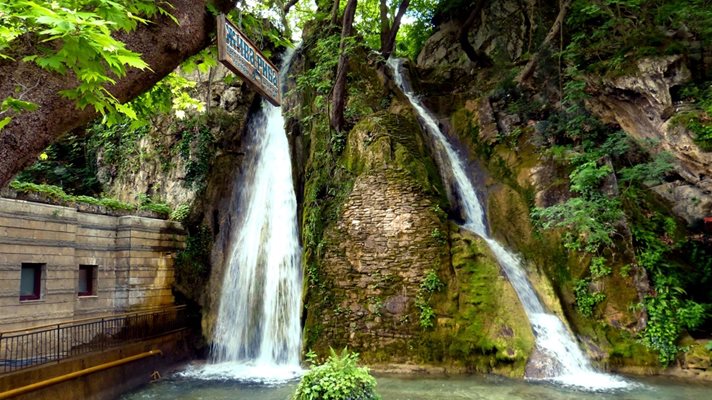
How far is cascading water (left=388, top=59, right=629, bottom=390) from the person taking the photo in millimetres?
8570

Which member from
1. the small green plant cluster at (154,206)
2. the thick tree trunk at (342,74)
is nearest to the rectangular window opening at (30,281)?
the small green plant cluster at (154,206)

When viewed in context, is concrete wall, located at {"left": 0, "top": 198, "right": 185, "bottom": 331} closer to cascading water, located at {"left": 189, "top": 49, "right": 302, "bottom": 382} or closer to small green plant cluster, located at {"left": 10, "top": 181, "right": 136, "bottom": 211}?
small green plant cluster, located at {"left": 10, "top": 181, "right": 136, "bottom": 211}

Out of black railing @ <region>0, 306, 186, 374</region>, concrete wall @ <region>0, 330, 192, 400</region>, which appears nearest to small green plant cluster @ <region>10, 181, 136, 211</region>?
black railing @ <region>0, 306, 186, 374</region>

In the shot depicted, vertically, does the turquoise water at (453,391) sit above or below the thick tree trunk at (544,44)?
below

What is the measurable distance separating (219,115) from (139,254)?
5921mm

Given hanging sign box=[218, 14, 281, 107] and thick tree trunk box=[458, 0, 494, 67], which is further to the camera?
thick tree trunk box=[458, 0, 494, 67]

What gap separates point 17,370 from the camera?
7.46 m

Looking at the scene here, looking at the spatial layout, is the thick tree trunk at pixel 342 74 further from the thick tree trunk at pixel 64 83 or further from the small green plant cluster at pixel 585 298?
the thick tree trunk at pixel 64 83

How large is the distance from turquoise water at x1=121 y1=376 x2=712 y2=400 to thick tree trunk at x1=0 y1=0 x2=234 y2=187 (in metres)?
6.42

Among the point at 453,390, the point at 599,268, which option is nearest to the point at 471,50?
the point at 599,268

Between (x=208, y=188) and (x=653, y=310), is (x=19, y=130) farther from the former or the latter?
(x=208, y=188)

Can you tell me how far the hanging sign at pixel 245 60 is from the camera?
353 cm

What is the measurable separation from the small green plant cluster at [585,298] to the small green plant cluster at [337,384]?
691 cm

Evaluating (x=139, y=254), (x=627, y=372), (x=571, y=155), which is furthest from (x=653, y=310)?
(x=139, y=254)
